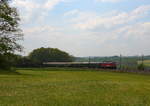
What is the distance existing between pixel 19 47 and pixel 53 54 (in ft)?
287

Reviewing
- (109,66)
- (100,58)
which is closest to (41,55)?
(100,58)

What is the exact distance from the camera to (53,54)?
126m

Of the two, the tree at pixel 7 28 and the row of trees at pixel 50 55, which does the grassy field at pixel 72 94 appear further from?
the row of trees at pixel 50 55

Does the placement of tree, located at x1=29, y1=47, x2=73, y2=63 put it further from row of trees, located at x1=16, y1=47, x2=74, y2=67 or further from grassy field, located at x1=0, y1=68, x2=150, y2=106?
grassy field, located at x1=0, y1=68, x2=150, y2=106

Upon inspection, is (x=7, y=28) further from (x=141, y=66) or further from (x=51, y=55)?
(x=51, y=55)

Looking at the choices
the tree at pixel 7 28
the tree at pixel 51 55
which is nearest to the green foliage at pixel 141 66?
the tree at pixel 7 28

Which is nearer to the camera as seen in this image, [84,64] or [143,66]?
[143,66]

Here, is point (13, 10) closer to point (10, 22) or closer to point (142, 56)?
point (10, 22)

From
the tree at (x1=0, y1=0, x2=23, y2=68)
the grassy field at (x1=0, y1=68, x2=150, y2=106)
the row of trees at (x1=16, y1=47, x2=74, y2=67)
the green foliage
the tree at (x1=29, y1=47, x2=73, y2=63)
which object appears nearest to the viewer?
the grassy field at (x1=0, y1=68, x2=150, y2=106)

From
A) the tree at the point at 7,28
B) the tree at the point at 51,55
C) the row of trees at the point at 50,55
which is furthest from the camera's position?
the tree at the point at 51,55

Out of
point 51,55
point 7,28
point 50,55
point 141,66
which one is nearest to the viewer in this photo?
point 7,28

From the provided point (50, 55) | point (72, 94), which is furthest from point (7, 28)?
point (50, 55)

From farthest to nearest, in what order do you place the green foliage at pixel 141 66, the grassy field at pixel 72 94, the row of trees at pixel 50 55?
the row of trees at pixel 50 55
the green foliage at pixel 141 66
the grassy field at pixel 72 94

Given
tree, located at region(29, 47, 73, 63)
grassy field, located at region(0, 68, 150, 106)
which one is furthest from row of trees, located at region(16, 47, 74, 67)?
grassy field, located at region(0, 68, 150, 106)
